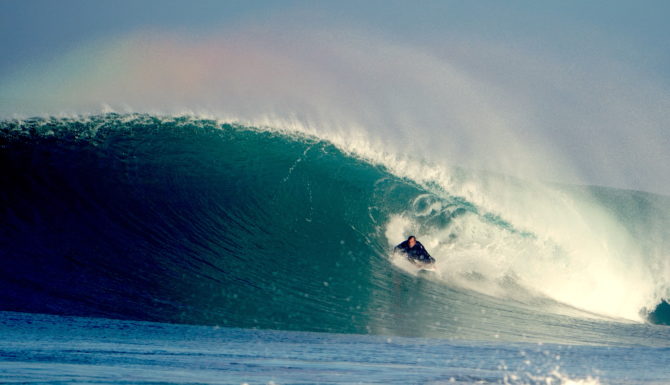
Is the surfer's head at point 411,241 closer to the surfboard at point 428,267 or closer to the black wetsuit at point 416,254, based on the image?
the black wetsuit at point 416,254

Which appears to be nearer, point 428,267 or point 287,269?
point 287,269

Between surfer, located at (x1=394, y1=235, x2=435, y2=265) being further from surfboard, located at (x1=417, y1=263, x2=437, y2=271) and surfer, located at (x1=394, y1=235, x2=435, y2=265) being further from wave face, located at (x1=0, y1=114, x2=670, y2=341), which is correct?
wave face, located at (x1=0, y1=114, x2=670, y2=341)

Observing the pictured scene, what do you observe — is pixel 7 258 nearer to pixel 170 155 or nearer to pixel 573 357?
pixel 170 155

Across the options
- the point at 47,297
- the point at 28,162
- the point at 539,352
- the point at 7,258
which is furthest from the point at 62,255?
the point at 539,352

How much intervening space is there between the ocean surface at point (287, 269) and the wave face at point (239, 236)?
37 millimetres

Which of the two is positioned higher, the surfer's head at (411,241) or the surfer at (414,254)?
the surfer's head at (411,241)

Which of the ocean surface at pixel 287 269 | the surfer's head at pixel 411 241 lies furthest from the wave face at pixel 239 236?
the surfer's head at pixel 411 241

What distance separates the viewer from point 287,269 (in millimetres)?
8109

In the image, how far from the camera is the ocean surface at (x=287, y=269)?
12.2ft

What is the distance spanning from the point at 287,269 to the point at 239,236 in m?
1.26

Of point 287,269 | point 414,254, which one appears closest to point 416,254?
point 414,254

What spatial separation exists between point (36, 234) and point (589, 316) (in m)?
7.42

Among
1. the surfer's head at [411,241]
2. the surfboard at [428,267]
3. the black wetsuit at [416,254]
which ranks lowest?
the surfboard at [428,267]

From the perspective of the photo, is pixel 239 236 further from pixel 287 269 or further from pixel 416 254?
pixel 416 254
